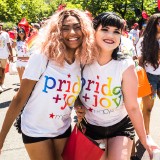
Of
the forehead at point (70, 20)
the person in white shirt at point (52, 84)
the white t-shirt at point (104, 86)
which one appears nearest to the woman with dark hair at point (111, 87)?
the white t-shirt at point (104, 86)

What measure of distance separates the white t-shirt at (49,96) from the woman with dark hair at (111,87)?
0.16 metres

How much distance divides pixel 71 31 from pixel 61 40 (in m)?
0.10

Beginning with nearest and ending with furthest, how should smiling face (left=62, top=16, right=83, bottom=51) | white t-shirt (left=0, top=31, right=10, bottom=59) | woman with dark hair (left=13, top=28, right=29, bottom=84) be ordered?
smiling face (left=62, top=16, right=83, bottom=51) → woman with dark hair (left=13, top=28, right=29, bottom=84) → white t-shirt (left=0, top=31, right=10, bottom=59)

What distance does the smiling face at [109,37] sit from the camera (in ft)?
8.60

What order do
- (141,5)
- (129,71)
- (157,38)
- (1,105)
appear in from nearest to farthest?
(129,71) < (157,38) < (1,105) < (141,5)

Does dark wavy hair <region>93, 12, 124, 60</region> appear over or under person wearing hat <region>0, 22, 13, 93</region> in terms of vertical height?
over

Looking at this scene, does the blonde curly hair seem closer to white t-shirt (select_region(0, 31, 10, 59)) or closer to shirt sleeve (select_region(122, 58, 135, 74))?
shirt sleeve (select_region(122, 58, 135, 74))

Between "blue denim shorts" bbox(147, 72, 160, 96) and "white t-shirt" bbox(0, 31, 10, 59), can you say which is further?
"white t-shirt" bbox(0, 31, 10, 59)

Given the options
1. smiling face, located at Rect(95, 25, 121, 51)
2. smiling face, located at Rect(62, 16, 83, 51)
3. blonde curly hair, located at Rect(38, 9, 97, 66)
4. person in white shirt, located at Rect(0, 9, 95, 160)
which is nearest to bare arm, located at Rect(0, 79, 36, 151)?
person in white shirt, located at Rect(0, 9, 95, 160)

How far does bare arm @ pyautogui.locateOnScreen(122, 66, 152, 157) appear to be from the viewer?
8.64 feet

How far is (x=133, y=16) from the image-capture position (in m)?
35.0

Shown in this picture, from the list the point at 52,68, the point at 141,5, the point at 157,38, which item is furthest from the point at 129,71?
the point at 141,5

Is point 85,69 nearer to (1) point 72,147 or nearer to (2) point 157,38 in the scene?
(1) point 72,147

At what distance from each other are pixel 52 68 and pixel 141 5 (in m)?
32.3
